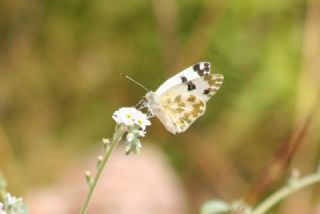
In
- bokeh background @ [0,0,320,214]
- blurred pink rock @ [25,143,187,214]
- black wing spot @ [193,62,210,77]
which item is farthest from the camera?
bokeh background @ [0,0,320,214]

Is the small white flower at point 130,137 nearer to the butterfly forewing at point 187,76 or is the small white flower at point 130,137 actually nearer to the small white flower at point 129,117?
the small white flower at point 129,117

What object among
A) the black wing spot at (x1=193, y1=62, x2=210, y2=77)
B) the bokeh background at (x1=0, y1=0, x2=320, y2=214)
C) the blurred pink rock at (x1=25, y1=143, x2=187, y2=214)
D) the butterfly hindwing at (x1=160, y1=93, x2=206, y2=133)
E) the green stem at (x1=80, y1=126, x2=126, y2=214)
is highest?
the bokeh background at (x1=0, y1=0, x2=320, y2=214)

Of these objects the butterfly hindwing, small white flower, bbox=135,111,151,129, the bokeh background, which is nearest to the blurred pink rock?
the bokeh background

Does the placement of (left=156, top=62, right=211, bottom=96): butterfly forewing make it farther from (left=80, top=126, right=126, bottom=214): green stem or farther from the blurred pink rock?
the blurred pink rock

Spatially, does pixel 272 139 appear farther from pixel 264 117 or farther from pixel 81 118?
pixel 81 118

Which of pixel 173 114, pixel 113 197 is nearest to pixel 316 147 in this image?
pixel 113 197

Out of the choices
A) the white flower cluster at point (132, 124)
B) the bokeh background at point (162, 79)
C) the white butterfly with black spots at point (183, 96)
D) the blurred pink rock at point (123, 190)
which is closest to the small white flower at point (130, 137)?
the white flower cluster at point (132, 124)
